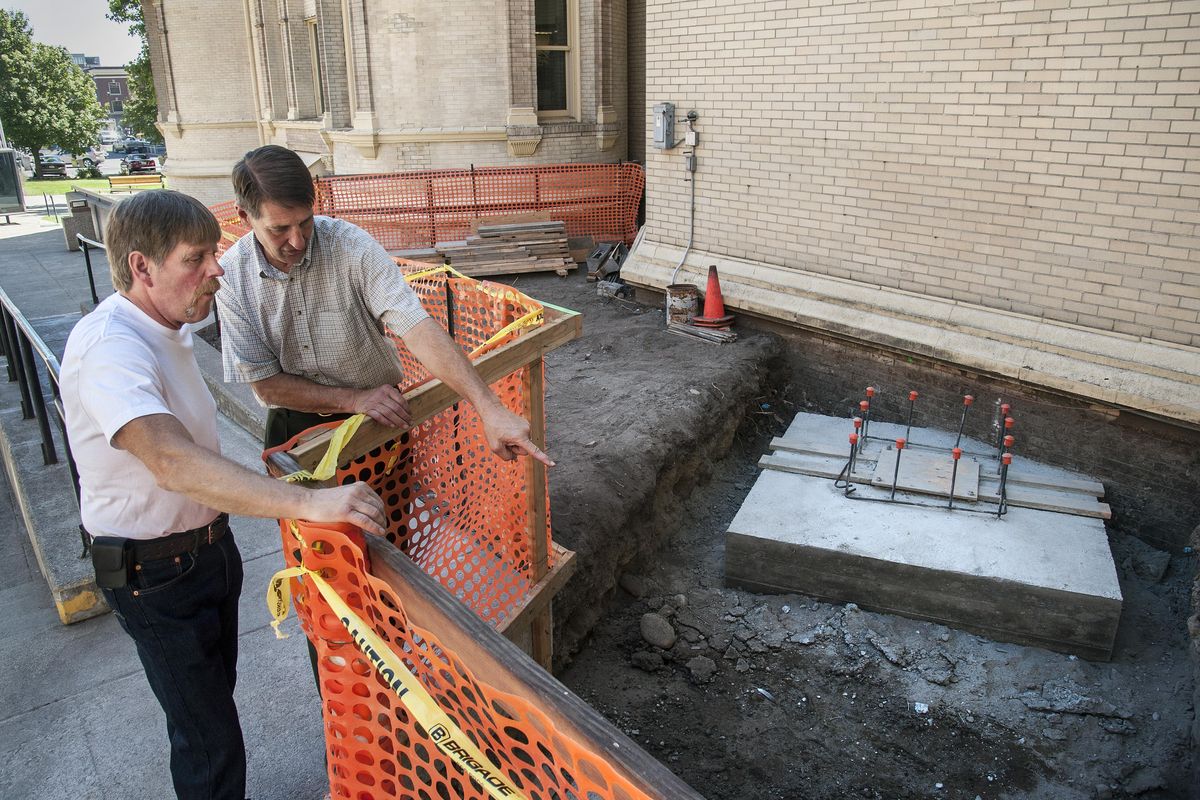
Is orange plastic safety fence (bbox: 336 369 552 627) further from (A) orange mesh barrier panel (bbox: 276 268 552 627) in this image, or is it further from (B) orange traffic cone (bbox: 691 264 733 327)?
(B) orange traffic cone (bbox: 691 264 733 327)

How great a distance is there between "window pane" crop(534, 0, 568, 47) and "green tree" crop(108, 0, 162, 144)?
2229 centimetres

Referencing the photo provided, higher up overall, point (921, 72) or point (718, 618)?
point (921, 72)

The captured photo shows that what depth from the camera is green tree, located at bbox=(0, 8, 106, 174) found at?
143 feet

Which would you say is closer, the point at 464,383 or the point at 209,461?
the point at 209,461

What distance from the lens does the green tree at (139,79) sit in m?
31.6

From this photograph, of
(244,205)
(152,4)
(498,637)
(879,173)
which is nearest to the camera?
(498,637)

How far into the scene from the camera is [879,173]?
7.89 m

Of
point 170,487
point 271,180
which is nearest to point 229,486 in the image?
point 170,487

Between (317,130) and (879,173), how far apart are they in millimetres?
14248

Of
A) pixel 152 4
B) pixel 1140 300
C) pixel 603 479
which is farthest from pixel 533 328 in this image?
pixel 152 4

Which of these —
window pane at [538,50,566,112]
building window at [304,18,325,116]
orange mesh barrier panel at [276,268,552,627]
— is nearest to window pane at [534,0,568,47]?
window pane at [538,50,566,112]

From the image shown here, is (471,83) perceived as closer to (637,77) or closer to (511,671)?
(637,77)

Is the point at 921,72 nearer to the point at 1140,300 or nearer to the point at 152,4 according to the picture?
the point at 1140,300

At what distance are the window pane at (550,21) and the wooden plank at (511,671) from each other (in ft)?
48.0
